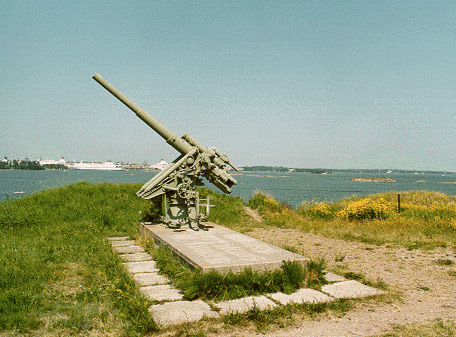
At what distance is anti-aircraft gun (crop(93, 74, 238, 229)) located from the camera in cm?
940

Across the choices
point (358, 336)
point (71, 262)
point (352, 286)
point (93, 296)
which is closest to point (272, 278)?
point (352, 286)

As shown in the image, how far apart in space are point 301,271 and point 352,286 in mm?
860

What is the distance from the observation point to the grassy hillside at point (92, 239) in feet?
14.6

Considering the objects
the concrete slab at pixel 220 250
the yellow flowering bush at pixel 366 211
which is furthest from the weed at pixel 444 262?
the yellow flowering bush at pixel 366 211

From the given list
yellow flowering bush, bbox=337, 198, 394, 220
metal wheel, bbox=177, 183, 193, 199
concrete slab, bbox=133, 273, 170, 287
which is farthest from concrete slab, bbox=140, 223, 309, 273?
yellow flowering bush, bbox=337, 198, 394, 220

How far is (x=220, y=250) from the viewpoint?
6.85 m

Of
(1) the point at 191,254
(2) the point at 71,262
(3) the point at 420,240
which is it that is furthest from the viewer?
(3) the point at 420,240

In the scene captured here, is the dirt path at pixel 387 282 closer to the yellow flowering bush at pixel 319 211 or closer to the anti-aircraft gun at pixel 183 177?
the anti-aircraft gun at pixel 183 177

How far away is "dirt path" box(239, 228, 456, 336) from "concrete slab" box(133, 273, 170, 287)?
2306 mm

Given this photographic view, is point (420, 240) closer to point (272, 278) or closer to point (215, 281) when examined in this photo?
point (272, 278)

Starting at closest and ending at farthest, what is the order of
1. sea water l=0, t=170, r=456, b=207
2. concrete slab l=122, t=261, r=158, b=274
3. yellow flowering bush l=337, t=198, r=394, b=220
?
concrete slab l=122, t=261, r=158, b=274, yellow flowering bush l=337, t=198, r=394, b=220, sea water l=0, t=170, r=456, b=207

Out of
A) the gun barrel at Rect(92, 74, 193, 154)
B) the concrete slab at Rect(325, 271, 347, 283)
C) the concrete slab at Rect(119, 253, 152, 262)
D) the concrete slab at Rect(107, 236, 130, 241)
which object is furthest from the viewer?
the concrete slab at Rect(107, 236, 130, 241)

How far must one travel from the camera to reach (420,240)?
32.7 ft

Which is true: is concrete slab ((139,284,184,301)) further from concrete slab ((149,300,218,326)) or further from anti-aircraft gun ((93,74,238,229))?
anti-aircraft gun ((93,74,238,229))
